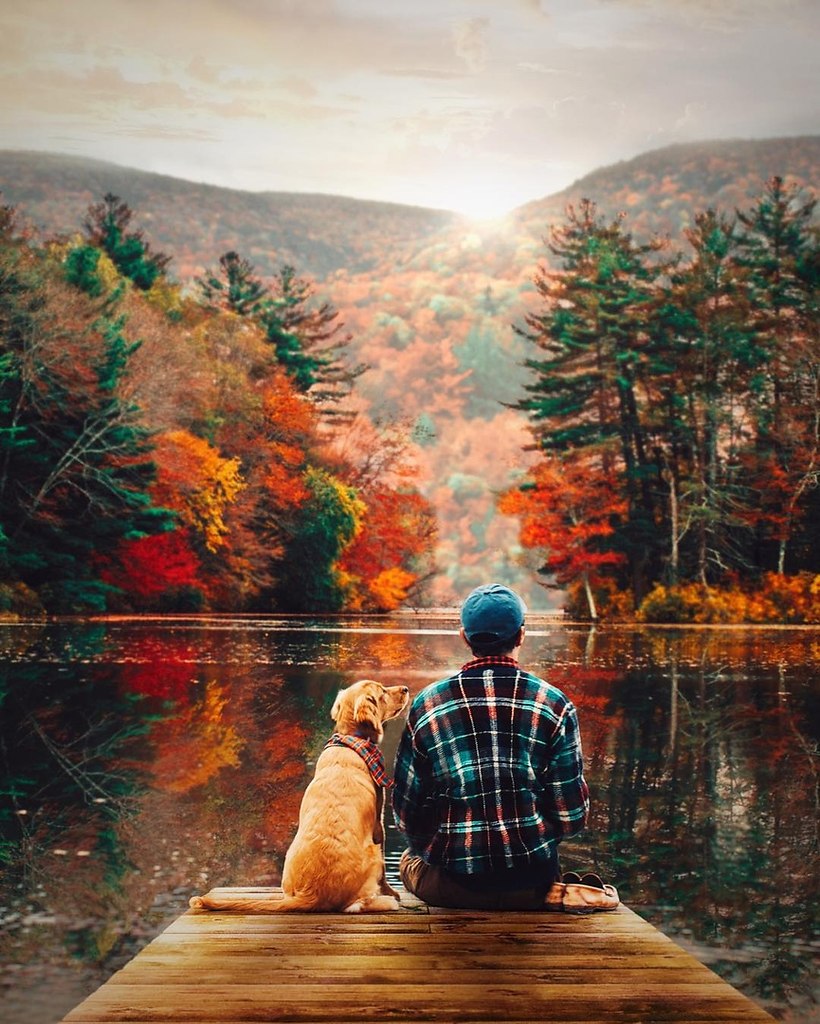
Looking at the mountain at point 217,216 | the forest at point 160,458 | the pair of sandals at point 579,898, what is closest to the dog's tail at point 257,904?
the pair of sandals at point 579,898

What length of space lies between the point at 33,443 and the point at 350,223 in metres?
114

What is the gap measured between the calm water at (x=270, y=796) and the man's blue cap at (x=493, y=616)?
6.24 feet

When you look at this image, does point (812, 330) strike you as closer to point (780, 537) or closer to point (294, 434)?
point (780, 537)

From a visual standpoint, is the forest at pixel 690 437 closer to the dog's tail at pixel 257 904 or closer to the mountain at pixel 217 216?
the dog's tail at pixel 257 904

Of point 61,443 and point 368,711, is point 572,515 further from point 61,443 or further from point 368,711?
point 368,711

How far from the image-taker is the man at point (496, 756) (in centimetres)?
420

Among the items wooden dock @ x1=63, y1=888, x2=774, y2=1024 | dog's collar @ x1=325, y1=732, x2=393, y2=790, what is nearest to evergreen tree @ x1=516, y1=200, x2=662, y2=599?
dog's collar @ x1=325, y1=732, x2=393, y2=790

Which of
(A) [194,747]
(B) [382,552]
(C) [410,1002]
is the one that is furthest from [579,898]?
(B) [382,552]

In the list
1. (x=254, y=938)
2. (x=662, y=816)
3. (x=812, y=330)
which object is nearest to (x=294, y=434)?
(x=812, y=330)

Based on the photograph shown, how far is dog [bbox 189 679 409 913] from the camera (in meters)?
4.36

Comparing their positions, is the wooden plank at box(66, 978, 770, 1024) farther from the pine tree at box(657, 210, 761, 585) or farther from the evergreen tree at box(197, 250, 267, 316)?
the evergreen tree at box(197, 250, 267, 316)

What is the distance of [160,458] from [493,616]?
32788mm

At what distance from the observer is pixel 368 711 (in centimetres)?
460

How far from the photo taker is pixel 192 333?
4597 cm
